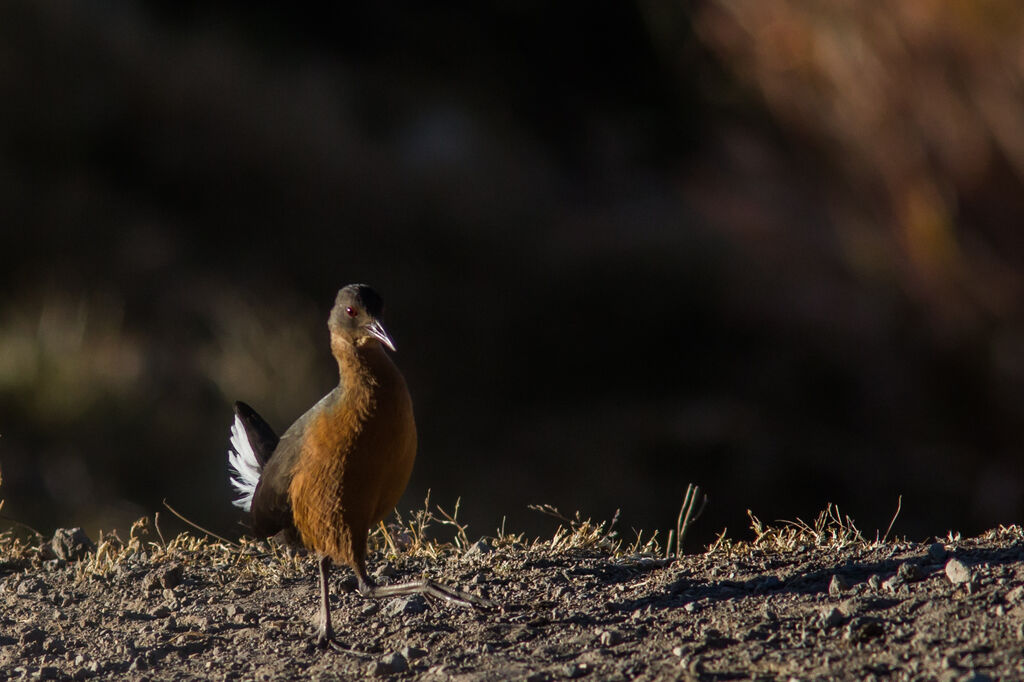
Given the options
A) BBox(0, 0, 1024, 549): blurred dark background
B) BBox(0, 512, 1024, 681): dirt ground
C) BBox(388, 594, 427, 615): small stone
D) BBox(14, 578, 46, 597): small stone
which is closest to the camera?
BBox(0, 512, 1024, 681): dirt ground

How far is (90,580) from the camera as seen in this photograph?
4.64m

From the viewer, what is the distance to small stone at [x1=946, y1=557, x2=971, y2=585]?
3639 mm

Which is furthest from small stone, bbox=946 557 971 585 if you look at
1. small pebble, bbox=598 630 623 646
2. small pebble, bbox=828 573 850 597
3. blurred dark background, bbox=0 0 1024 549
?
blurred dark background, bbox=0 0 1024 549

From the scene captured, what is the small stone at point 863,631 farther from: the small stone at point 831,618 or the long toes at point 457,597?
the long toes at point 457,597

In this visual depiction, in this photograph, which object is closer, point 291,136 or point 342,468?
point 342,468

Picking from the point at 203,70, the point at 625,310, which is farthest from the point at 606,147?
the point at 203,70

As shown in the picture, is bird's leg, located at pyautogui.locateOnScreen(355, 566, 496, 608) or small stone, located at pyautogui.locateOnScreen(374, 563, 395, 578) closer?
bird's leg, located at pyautogui.locateOnScreen(355, 566, 496, 608)

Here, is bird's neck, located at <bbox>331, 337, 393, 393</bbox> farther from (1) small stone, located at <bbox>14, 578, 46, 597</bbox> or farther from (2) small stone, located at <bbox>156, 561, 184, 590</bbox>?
(1) small stone, located at <bbox>14, 578, 46, 597</bbox>

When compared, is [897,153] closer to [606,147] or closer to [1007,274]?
[1007,274]

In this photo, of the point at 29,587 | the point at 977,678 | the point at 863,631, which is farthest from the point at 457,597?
the point at 29,587

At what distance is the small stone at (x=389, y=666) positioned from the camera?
350 centimetres

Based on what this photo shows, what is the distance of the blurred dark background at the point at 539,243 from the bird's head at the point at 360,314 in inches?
177

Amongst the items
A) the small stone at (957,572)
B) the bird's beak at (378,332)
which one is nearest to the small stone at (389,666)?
the bird's beak at (378,332)

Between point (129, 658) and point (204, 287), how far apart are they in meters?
7.58
